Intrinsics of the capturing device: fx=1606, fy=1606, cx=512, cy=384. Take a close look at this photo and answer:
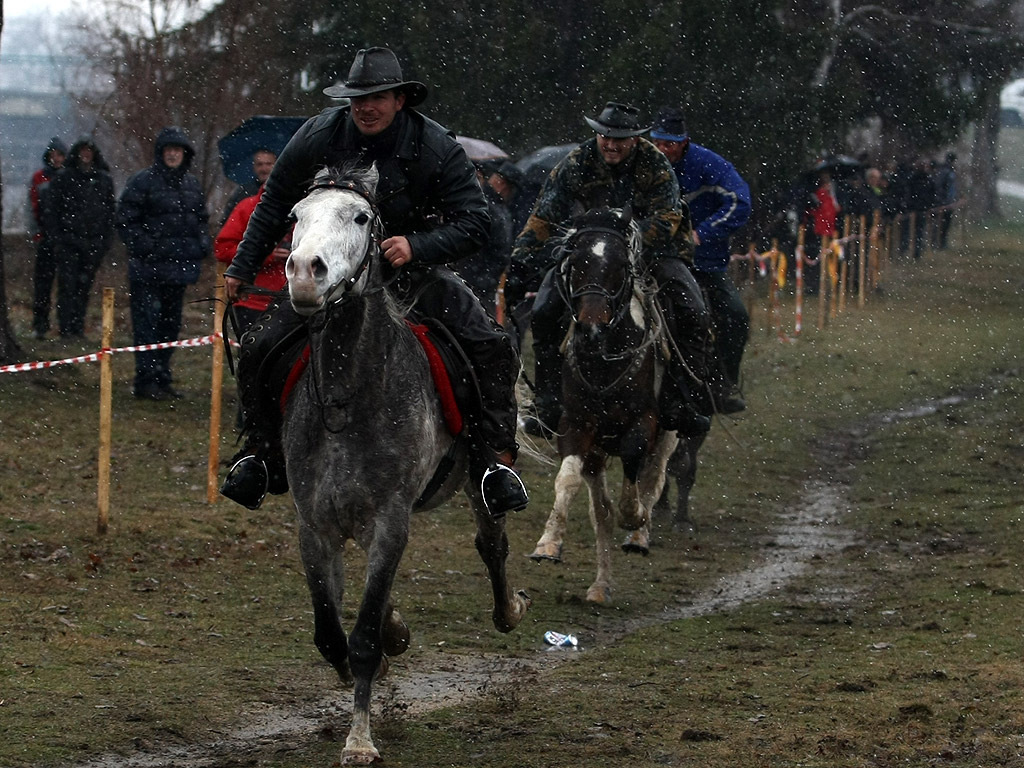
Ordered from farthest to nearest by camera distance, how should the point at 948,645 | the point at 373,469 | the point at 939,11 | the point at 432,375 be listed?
1. the point at 939,11
2. the point at 948,645
3. the point at 432,375
4. the point at 373,469

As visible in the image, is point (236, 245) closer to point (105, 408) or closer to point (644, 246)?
point (105, 408)

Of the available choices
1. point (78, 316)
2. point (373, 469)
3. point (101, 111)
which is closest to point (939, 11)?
point (101, 111)

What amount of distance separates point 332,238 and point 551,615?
4.52m

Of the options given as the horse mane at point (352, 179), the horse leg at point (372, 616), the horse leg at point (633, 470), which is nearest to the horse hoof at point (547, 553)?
the horse leg at point (633, 470)

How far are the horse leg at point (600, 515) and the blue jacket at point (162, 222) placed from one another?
6131mm

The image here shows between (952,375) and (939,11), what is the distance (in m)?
14.4

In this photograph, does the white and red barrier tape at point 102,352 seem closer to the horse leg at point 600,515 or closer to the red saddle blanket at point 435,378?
the horse leg at point 600,515

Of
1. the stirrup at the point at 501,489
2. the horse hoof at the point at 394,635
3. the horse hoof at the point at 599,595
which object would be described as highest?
the stirrup at the point at 501,489

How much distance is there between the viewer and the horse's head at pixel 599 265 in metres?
9.62

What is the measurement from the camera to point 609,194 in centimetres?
1030

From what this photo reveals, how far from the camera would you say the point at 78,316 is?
60.4 ft

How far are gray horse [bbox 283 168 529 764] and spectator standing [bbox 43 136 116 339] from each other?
37.7ft

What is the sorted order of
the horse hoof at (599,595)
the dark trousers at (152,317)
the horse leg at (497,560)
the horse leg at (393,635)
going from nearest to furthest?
the horse leg at (393,635) < the horse leg at (497,560) < the horse hoof at (599,595) < the dark trousers at (152,317)

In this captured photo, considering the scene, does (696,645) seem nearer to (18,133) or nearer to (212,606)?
(212,606)
